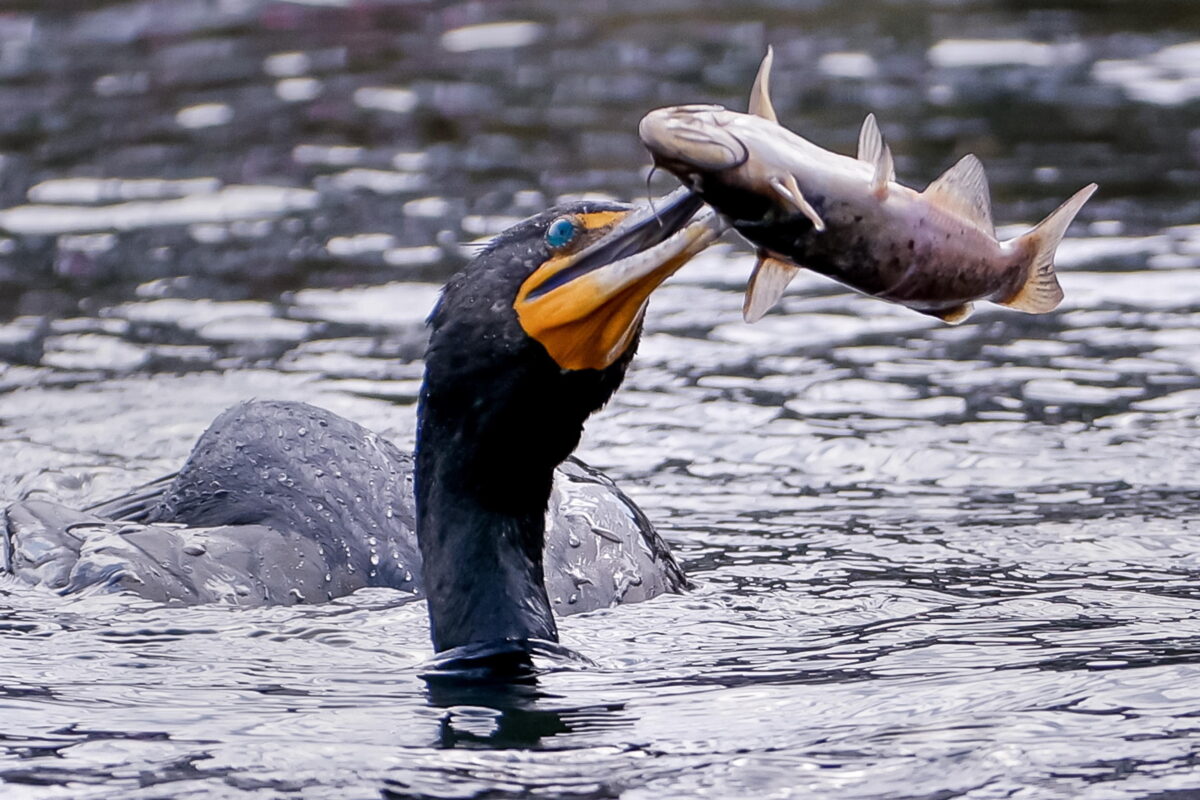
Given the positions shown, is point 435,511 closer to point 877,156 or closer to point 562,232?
point 562,232

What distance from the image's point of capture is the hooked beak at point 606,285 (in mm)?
4617

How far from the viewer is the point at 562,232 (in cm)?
491

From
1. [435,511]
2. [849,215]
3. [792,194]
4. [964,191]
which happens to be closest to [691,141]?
[792,194]

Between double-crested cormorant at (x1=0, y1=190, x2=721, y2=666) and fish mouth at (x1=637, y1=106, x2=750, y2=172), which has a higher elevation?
fish mouth at (x1=637, y1=106, x2=750, y2=172)

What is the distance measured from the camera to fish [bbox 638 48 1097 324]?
4090 mm

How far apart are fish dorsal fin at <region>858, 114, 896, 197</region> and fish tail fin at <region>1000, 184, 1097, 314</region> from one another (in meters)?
0.35

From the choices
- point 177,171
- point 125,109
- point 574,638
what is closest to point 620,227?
point 574,638

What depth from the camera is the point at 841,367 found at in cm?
845

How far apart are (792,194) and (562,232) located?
0.91 meters

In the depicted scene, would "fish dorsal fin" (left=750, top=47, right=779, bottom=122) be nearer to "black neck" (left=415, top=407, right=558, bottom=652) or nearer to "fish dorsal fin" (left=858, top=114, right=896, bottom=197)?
"fish dorsal fin" (left=858, top=114, right=896, bottom=197)

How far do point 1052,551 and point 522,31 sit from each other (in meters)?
9.43

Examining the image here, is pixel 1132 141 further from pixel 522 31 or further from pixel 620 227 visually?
pixel 620 227

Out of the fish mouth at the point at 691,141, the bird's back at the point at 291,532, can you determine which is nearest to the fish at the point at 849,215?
the fish mouth at the point at 691,141

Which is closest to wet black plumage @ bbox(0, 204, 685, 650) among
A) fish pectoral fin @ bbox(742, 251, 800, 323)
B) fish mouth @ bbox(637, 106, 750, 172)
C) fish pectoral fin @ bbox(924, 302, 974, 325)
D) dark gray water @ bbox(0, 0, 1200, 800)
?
dark gray water @ bbox(0, 0, 1200, 800)
